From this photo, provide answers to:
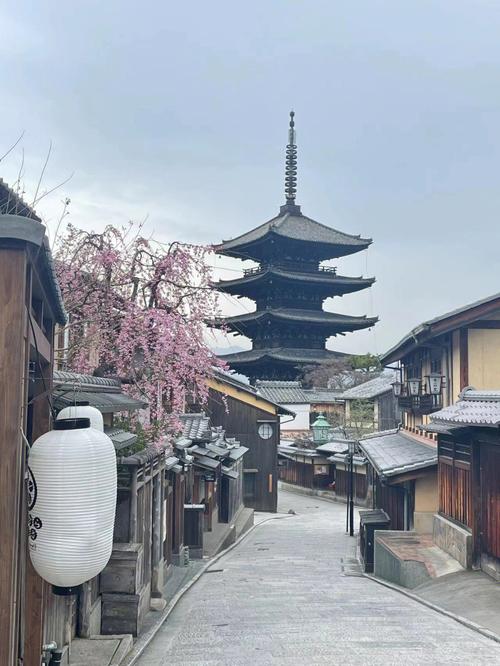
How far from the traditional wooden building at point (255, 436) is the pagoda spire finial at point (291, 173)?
2737 cm

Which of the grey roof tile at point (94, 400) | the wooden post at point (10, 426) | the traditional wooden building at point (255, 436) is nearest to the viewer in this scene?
the wooden post at point (10, 426)

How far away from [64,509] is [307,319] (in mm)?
46478

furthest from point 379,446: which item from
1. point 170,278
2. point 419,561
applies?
point 170,278

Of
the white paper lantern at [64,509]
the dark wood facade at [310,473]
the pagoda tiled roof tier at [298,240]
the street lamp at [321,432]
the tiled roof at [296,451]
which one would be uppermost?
the pagoda tiled roof tier at [298,240]

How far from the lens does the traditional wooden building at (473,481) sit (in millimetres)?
12391

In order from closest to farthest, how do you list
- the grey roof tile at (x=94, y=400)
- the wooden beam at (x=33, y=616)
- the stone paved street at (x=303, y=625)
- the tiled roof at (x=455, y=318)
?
the wooden beam at (x=33, y=616), the grey roof tile at (x=94, y=400), the stone paved street at (x=303, y=625), the tiled roof at (x=455, y=318)

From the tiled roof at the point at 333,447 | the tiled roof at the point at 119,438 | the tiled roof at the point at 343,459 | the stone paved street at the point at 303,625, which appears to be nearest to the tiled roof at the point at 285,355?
the tiled roof at the point at 333,447

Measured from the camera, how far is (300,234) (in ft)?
175

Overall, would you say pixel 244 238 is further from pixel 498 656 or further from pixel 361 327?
pixel 498 656

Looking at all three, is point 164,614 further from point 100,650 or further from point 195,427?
point 195,427

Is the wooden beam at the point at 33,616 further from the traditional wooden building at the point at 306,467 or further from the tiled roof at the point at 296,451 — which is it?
the tiled roof at the point at 296,451

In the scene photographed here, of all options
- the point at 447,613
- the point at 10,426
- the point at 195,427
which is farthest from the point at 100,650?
the point at 195,427

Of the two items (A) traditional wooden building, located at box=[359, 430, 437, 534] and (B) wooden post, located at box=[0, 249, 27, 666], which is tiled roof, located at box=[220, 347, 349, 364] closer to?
(A) traditional wooden building, located at box=[359, 430, 437, 534]

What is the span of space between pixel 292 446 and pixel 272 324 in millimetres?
9891
